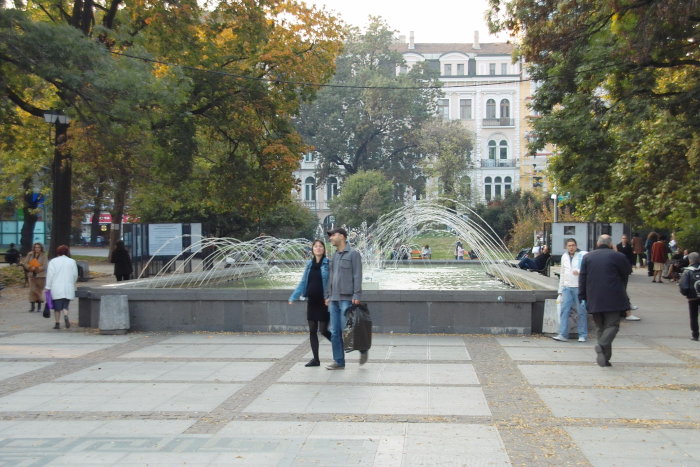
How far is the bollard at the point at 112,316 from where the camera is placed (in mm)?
13930

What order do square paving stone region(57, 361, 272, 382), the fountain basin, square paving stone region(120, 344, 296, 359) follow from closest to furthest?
square paving stone region(57, 361, 272, 382) → square paving stone region(120, 344, 296, 359) → the fountain basin

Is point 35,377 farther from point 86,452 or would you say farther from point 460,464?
point 460,464

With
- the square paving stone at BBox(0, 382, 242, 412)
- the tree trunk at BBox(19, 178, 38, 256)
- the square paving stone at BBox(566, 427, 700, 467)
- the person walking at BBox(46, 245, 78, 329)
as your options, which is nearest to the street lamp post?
the person walking at BBox(46, 245, 78, 329)

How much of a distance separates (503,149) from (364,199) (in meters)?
29.9

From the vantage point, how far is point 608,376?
9.89 metres

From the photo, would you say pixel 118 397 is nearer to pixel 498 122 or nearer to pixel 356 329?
pixel 356 329

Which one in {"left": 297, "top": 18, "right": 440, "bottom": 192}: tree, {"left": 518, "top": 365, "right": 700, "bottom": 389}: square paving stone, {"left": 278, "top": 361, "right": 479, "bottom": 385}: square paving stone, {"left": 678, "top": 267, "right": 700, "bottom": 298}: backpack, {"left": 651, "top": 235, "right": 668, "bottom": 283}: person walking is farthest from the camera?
{"left": 297, "top": 18, "right": 440, "bottom": 192}: tree

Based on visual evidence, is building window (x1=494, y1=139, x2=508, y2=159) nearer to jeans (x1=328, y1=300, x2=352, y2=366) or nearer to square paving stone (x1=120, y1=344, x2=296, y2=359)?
square paving stone (x1=120, y1=344, x2=296, y2=359)

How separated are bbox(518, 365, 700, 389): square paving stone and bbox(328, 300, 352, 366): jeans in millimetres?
2371

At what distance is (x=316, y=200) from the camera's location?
84375 millimetres

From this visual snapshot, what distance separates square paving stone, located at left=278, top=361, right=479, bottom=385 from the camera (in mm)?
9531

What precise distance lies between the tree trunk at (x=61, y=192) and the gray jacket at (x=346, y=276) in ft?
55.6

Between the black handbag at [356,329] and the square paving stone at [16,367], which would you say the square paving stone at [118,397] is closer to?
the square paving stone at [16,367]

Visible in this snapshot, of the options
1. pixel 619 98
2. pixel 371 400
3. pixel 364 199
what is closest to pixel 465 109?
pixel 364 199
